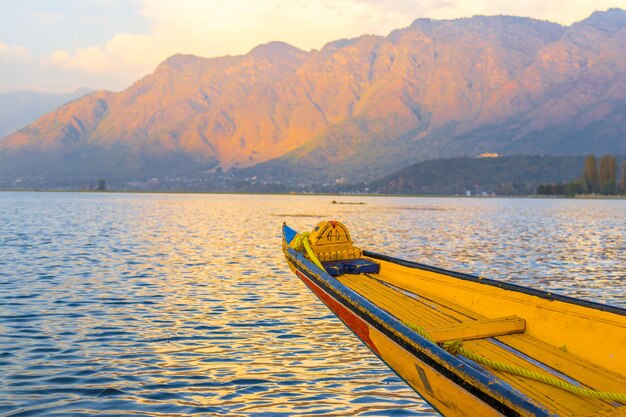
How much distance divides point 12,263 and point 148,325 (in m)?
16.1

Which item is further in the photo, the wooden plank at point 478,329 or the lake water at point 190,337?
the wooden plank at point 478,329

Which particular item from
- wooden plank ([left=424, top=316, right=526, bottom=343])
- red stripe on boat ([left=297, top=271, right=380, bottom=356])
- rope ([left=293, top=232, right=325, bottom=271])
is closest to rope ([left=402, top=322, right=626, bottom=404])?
wooden plank ([left=424, top=316, right=526, bottom=343])

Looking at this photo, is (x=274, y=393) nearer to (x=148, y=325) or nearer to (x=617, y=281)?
(x=148, y=325)

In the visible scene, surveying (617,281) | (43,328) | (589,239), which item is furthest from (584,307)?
(589,239)

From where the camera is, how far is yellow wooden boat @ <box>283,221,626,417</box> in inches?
270

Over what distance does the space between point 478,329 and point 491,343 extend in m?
0.33

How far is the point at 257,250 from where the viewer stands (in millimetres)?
35250

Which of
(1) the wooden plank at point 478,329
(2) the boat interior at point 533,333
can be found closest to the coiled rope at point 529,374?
(2) the boat interior at point 533,333

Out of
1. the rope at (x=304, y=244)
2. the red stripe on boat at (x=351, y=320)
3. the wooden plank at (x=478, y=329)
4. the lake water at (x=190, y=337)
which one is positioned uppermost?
the rope at (x=304, y=244)

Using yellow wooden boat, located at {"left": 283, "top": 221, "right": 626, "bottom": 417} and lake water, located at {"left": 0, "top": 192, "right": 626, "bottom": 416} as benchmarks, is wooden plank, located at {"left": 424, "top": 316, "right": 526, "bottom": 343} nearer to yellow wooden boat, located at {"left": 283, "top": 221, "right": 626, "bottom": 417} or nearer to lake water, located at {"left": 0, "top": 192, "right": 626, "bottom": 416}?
yellow wooden boat, located at {"left": 283, "top": 221, "right": 626, "bottom": 417}

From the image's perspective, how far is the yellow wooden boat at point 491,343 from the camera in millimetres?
6848

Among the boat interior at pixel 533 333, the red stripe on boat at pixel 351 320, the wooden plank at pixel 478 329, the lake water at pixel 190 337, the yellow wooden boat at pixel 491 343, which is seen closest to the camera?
the yellow wooden boat at pixel 491 343

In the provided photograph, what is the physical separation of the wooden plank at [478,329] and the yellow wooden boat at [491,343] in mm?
18

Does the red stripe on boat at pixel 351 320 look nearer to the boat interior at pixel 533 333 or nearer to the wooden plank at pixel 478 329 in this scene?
the boat interior at pixel 533 333
